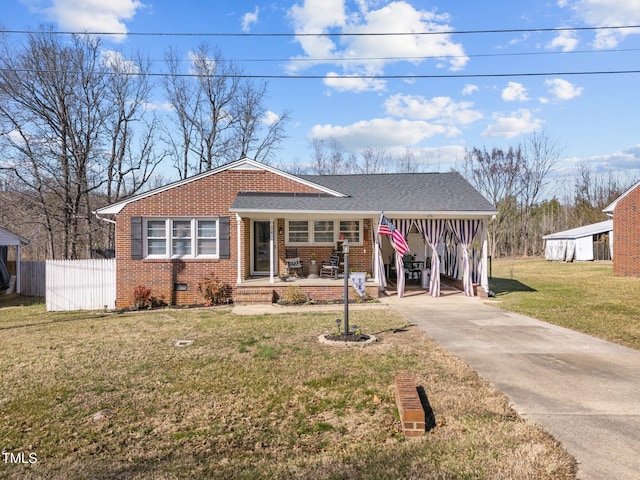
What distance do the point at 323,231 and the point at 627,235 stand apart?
16.0 meters

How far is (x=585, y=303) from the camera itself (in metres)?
12.2

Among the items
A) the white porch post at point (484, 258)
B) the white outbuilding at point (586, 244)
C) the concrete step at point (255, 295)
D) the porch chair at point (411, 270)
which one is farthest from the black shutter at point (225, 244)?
the white outbuilding at point (586, 244)

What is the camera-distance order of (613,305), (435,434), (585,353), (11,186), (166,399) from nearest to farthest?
(435,434), (166,399), (585,353), (613,305), (11,186)

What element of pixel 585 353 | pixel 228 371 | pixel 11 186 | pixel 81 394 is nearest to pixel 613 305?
pixel 585 353

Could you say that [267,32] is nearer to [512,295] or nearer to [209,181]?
[209,181]

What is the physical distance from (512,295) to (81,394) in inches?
514

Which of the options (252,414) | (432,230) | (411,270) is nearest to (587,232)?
(411,270)

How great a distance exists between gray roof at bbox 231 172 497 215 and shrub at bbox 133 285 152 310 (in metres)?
3.89

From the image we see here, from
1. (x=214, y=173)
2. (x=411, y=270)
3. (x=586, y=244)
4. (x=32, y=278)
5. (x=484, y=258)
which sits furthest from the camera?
(x=586, y=244)

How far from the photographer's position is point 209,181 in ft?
44.3

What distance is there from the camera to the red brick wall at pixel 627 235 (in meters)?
19.5

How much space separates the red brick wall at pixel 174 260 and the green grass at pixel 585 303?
886 centimetres

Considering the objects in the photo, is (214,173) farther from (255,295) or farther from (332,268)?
(332,268)

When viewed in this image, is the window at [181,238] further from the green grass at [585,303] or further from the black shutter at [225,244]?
the green grass at [585,303]
